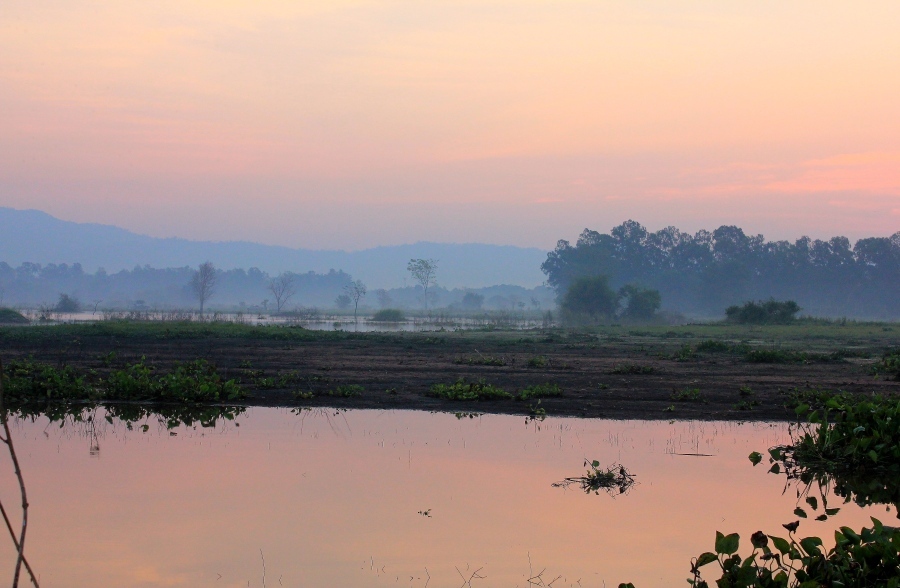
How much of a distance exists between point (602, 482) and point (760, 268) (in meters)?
106

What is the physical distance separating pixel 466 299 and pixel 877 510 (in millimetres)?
155368

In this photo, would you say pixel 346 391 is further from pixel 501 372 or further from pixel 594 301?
pixel 594 301

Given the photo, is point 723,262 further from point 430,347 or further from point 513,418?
point 513,418

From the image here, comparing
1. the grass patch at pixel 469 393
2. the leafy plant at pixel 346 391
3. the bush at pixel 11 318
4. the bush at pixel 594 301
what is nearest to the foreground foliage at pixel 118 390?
the leafy plant at pixel 346 391

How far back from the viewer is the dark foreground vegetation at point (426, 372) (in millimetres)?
17766

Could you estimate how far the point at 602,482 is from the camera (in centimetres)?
1100

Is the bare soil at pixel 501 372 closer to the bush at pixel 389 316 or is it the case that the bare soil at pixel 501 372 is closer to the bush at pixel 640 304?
the bush at pixel 640 304

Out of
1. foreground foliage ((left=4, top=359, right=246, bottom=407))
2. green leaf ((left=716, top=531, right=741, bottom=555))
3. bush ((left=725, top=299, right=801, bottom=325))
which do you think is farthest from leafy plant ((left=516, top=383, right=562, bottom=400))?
bush ((left=725, top=299, right=801, bottom=325))

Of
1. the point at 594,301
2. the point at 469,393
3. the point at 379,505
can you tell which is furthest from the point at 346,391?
the point at 594,301

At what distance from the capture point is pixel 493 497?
10.4 m

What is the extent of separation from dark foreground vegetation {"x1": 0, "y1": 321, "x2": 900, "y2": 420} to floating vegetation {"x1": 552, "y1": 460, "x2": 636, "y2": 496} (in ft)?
18.7

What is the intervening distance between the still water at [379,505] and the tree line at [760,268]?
91954mm

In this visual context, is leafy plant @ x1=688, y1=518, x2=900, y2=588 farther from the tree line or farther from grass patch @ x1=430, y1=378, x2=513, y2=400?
the tree line

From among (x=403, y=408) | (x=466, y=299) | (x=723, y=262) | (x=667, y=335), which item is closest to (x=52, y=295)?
(x=466, y=299)
